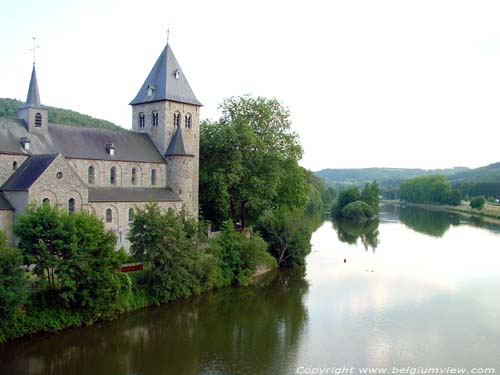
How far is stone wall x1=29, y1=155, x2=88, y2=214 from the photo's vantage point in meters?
28.8

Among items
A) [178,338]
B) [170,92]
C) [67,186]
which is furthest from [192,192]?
[178,338]

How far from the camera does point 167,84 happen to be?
40.7 m

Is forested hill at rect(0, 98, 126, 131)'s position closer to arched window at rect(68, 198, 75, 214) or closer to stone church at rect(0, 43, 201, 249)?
stone church at rect(0, 43, 201, 249)

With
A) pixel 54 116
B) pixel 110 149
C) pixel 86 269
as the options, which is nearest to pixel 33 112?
pixel 110 149

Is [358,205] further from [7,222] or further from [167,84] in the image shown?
[7,222]

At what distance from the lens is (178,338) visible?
24.3m

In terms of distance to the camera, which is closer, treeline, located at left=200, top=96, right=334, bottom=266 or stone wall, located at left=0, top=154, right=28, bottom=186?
stone wall, located at left=0, top=154, right=28, bottom=186

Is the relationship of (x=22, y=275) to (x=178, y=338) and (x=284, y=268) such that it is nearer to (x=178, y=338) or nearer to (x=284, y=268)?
(x=178, y=338)

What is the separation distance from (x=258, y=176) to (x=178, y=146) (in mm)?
7089

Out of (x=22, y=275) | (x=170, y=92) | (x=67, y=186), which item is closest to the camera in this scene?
(x=22, y=275)

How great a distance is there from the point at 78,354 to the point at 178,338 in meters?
4.68

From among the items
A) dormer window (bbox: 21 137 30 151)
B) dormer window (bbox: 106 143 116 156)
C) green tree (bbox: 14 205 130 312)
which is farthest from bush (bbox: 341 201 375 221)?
green tree (bbox: 14 205 130 312)

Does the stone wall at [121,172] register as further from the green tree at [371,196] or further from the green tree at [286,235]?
the green tree at [371,196]

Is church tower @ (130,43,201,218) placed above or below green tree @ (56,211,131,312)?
above
